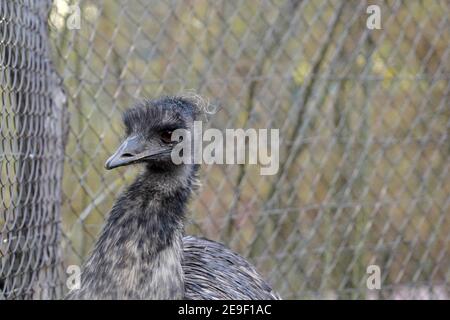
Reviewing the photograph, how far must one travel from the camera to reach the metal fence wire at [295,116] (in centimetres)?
501

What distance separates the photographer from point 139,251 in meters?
3.05

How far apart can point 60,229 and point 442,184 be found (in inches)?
103

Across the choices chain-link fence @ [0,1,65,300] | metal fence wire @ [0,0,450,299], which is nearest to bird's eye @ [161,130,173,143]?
chain-link fence @ [0,1,65,300]

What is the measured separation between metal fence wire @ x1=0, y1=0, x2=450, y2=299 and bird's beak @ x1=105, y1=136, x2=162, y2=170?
1333 mm

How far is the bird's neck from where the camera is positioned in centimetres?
301

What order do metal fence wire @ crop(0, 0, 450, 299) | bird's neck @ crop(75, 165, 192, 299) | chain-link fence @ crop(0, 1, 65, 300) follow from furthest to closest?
metal fence wire @ crop(0, 0, 450, 299)
chain-link fence @ crop(0, 1, 65, 300)
bird's neck @ crop(75, 165, 192, 299)

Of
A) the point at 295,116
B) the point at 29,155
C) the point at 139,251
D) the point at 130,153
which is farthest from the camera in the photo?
the point at 295,116

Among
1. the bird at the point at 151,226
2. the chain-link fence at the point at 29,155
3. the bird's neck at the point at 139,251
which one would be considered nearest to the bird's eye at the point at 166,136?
Result: the bird at the point at 151,226

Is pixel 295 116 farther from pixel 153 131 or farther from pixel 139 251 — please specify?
pixel 139 251

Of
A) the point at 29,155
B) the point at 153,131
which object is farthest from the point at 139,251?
the point at 29,155

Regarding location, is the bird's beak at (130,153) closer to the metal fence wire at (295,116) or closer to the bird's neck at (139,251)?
the bird's neck at (139,251)

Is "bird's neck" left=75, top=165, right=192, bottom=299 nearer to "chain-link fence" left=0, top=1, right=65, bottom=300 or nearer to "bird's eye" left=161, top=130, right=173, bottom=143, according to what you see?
"bird's eye" left=161, top=130, right=173, bottom=143

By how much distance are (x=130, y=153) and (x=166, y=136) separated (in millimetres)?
197

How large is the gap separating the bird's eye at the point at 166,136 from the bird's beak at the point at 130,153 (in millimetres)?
68
